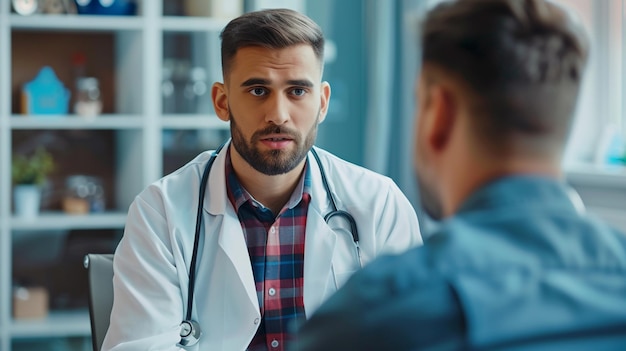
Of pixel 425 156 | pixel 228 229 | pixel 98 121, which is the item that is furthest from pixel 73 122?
pixel 425 156

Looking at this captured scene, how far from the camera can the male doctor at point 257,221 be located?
1.67 meters

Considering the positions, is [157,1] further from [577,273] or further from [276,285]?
[577,273]

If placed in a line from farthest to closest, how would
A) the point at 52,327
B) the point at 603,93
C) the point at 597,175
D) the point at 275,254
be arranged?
the point at 52,327
the point at 603,93
the point at 597,175
the point at 275,254

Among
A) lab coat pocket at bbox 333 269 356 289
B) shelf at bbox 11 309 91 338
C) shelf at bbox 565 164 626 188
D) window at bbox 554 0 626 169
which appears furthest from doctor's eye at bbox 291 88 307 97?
shelf at bbox 11 309 91 338

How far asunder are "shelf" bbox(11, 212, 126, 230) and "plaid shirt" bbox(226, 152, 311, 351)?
1.76 metres

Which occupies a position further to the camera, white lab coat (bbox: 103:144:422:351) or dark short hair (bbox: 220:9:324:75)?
dark short hair (bbox: 220:9:324:75)

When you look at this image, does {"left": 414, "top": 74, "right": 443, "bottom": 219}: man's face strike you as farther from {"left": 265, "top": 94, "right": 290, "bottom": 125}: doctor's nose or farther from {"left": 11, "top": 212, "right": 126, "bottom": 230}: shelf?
{"left": 11, "top": 212, "right": 126, "bottom": 230}: shelf

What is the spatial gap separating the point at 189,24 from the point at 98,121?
521 mm

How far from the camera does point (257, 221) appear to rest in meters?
1.82

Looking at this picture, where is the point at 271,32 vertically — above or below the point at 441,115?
above

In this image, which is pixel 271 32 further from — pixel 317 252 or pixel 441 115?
pixel 441 115

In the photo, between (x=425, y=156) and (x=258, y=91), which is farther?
(x=258, y=91)

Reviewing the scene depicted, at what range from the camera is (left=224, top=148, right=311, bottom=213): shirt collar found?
181 cm

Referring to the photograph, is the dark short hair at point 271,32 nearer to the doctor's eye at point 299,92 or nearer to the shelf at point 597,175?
the doctor's eye at point 299,92
